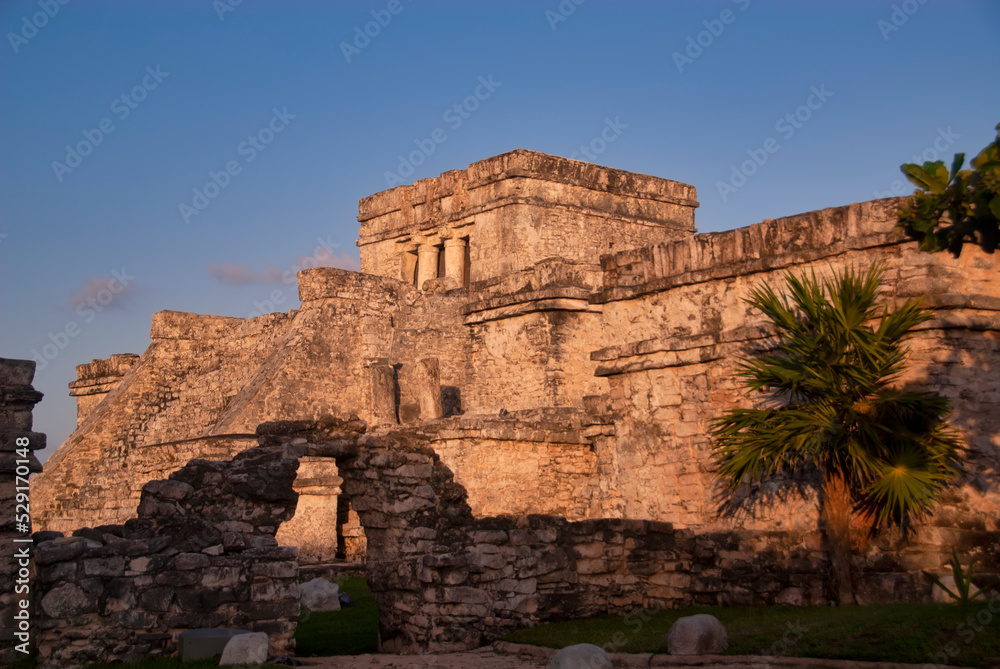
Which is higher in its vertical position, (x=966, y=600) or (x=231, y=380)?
(x=231, y=380)

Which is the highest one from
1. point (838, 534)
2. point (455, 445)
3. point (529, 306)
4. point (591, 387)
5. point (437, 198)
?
point (437, 198)

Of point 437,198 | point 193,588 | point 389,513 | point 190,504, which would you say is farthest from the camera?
point 437,198

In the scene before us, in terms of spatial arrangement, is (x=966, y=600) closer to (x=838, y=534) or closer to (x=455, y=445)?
(x=838, y=534)

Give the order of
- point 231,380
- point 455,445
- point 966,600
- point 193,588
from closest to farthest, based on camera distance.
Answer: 1. point 966,600
2. point 193,588
3. point 455,445
4. point 231,380

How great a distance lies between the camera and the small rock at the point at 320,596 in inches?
417

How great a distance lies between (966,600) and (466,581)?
3.70 metres

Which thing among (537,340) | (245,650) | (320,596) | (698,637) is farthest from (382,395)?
(698,637)

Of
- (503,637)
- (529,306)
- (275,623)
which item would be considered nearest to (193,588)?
(275,623)

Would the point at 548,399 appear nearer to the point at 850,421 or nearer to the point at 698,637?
the point at 850,421

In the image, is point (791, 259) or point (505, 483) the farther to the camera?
point (505, 483)

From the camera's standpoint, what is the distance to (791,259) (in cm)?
940

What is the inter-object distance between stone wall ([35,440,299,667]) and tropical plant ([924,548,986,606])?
4.64 meters

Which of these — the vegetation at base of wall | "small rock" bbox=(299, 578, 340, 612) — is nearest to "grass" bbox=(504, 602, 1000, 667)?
the vegetation at base of wall

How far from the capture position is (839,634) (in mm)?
6645
